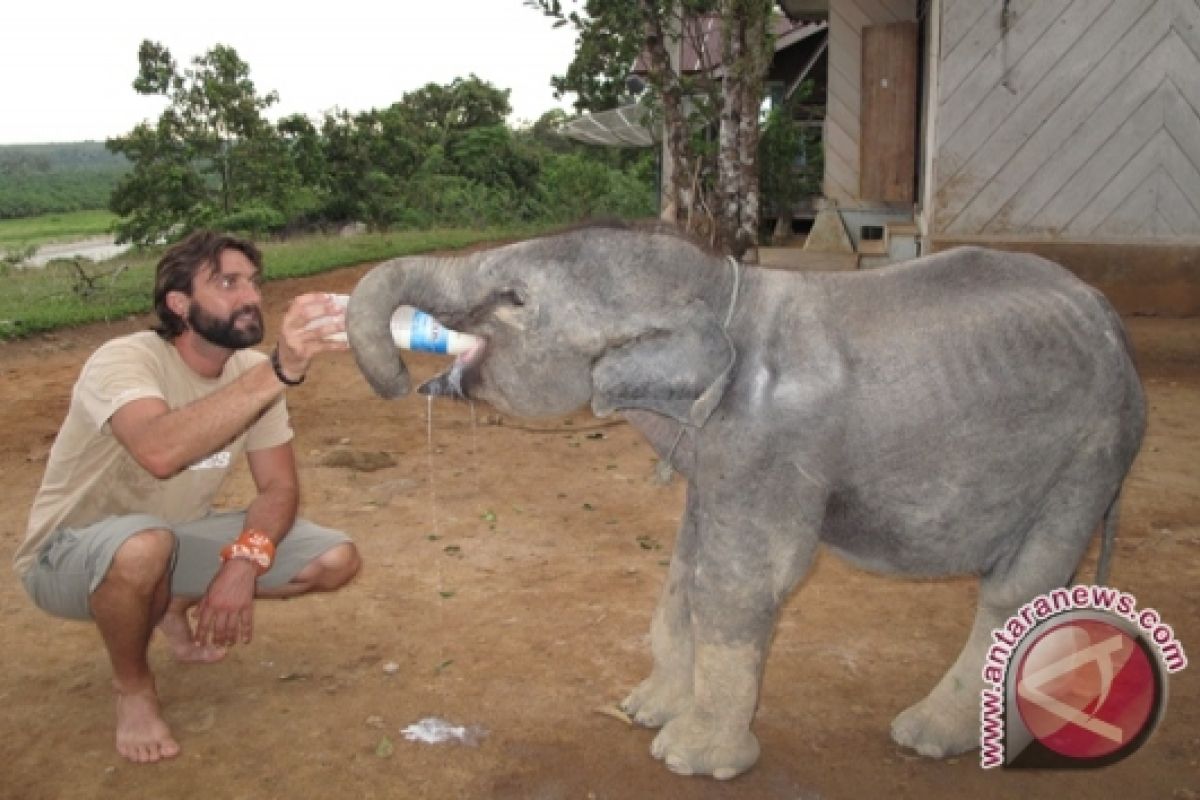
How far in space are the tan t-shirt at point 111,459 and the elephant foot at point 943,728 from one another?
2.14m

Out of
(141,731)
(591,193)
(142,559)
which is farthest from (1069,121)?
(591,193)

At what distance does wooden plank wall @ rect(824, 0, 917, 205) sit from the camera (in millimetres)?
11602

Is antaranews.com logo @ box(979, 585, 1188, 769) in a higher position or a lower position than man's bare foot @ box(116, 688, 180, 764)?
higher

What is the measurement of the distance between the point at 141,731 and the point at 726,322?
2046mm

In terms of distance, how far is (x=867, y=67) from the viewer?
10.7 metres

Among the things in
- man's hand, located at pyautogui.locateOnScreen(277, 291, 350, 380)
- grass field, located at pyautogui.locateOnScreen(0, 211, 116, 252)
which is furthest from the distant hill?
man's hand, located at pyautogui.locateOnScreen(277, 291, 350, 380)

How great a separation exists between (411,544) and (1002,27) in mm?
5912

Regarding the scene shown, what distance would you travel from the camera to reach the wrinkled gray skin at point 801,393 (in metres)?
2.76

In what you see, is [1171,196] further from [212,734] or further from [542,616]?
[212,734]

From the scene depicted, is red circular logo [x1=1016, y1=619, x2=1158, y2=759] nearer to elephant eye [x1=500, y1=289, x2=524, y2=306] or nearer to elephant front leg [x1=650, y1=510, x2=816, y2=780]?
elephant front leg [x1=650, y1=510, x2=816, y2=780]

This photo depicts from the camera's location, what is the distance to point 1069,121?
846 centimetres

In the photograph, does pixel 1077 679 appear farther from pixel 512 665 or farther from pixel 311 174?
pixel 311 174

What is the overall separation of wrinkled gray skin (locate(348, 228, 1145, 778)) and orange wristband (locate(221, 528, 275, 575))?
1015mm

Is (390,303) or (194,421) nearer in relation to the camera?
(390,303)
